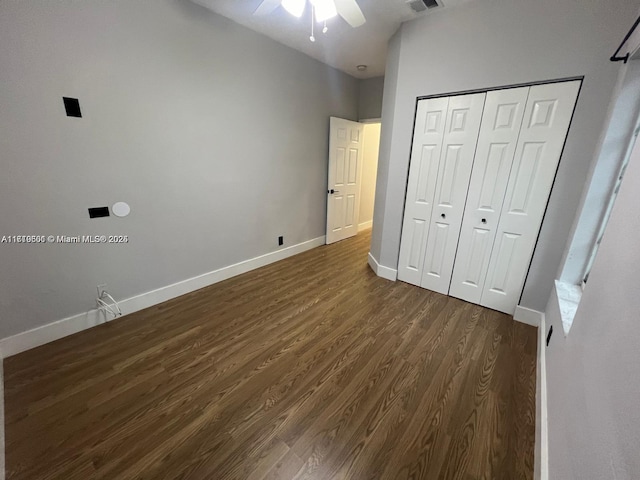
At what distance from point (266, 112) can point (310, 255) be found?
2033 mm

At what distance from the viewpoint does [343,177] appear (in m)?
4.32

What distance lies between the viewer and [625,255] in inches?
35.7

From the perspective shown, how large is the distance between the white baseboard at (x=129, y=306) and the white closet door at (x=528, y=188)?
2.62 m

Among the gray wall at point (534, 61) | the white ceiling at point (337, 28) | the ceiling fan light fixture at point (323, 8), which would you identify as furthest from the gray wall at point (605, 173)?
the ceiling fan light fixture at point (323, 8)

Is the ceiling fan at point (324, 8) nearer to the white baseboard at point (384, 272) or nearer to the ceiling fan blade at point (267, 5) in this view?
the ceiling fan blade at point (267, 5)

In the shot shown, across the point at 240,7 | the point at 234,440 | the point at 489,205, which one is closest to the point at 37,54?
the point at 240,7

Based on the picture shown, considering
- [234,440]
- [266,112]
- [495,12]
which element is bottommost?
[234,440]

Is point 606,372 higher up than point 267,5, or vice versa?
point 267,5

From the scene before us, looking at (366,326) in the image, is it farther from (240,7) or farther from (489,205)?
(240,7)

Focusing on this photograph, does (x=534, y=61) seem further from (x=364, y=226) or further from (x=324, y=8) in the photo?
(x=364, y=226)

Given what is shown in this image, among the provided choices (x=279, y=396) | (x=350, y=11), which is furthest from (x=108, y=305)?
(x=350, y=11)

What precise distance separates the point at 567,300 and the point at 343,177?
3.25 m

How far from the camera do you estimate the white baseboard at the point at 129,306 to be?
1.85 metres

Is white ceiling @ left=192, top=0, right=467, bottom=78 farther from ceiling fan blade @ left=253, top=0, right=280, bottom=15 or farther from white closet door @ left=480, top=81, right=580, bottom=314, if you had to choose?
white closet door @ left=480, top=81, right=580, bottom=314
